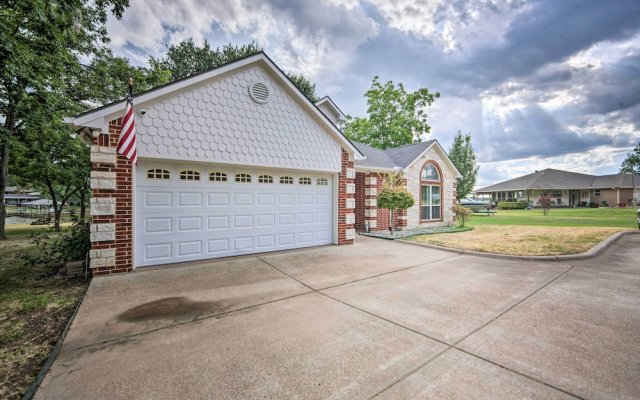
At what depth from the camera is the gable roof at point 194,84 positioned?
19.0 feet

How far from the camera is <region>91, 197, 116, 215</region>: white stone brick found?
5.88 metres

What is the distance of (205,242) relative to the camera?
24.2ft

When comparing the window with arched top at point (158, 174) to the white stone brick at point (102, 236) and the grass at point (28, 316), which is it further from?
the grass at point (28, 316)

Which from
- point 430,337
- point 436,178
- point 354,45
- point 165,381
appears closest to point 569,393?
point 430,337

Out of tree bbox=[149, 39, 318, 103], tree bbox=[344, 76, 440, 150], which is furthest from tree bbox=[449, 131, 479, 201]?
tree bbox=[149, 39, 318, 103]

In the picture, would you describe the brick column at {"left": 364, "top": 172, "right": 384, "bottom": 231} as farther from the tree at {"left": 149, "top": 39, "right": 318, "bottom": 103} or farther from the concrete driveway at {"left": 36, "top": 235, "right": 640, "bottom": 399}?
the tree at {"left": 149, "top": 39, "right": 318, "bottom": 103}

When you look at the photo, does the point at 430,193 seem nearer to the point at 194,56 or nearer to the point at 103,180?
the point at 103,180

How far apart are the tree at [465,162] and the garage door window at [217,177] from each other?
121ft

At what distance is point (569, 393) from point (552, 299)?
298 centimetres

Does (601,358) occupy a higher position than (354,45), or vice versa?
(354,45)

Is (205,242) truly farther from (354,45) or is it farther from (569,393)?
(354,45)

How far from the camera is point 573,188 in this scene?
42750 millimetres

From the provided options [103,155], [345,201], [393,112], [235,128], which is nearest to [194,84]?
[235,128]

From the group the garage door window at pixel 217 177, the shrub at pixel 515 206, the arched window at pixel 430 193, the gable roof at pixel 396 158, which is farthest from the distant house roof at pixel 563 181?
the garage door window at pixel 217 177
